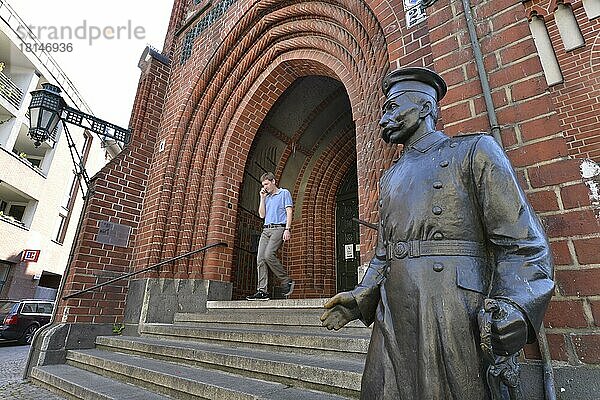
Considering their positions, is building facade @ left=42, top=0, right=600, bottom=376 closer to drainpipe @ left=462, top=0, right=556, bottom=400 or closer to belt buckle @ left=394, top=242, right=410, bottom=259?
drainpipe @ left=462, top=0, right=556, bottom=400

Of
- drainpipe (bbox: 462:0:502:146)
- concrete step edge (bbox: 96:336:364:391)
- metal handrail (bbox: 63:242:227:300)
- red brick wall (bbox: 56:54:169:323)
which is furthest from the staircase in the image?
drainpipe (bbox: 462:0:502:146)

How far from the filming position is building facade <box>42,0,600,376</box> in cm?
142

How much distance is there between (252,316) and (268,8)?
4236mm

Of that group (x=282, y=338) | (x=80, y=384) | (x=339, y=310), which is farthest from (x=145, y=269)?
(x=339, y=310)

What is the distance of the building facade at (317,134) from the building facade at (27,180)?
8.76 metres

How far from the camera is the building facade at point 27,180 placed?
13203mm

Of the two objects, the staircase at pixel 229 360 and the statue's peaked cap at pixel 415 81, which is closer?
the statue's peaked cap at pixel 415 81

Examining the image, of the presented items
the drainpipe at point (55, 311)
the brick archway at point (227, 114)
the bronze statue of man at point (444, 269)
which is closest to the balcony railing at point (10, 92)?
the brick archway at point (227, 114)

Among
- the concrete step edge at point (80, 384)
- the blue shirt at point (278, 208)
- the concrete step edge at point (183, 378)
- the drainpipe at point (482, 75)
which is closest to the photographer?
the drainpipe at point (482, 75)

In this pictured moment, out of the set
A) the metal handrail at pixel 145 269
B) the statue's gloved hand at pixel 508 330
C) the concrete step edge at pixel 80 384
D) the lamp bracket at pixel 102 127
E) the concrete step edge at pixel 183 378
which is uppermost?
the lamp bracket at pixel 102 127

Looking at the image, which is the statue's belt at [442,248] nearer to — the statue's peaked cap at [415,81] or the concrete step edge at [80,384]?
the statue's peaked cap at [415,81]

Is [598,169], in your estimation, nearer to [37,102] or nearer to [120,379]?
[120,379]

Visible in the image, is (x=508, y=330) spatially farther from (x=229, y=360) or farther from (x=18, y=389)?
(x=18, y=389)

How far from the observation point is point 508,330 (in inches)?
29.2
